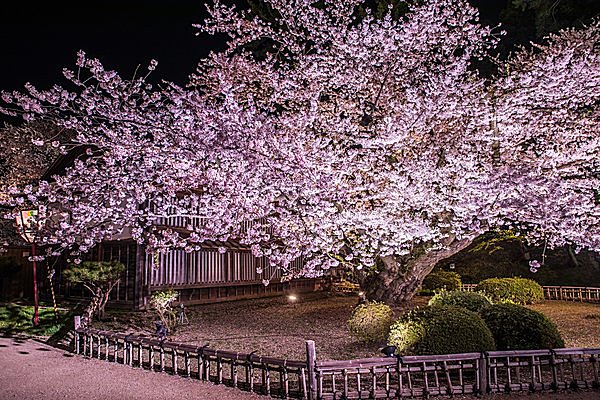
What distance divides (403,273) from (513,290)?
710 centimetres

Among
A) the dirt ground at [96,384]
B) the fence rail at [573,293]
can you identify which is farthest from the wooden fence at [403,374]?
the fence rail at [573,293]

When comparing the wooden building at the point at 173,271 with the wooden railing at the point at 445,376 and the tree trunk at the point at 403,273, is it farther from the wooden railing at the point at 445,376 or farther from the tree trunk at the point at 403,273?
the wooden railing at the point at 445,376

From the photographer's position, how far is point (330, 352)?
10.4 meters

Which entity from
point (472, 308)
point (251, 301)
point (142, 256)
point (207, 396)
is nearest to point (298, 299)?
point (251, 301)

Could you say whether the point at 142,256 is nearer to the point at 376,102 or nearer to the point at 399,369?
the point at 376,102

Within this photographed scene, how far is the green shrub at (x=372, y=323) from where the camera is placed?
1044 centimetres

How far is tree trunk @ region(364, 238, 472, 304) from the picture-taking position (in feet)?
42.7

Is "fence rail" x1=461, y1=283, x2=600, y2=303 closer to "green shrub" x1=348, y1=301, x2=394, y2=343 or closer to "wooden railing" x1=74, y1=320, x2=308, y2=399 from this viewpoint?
"green shrub" x1=348, y1=301, x2=394, y2=343

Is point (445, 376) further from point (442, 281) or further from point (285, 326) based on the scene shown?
point (442, 281)

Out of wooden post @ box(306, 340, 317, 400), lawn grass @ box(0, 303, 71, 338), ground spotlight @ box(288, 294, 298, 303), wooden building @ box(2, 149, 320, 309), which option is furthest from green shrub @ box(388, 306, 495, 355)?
ground spotlight @ box(288, 294, 298, 303)

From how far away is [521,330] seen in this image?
8602 mm

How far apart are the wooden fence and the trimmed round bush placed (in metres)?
0.44

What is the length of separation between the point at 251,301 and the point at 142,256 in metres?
5.87

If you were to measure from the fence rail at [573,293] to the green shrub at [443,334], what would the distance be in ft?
47.6
